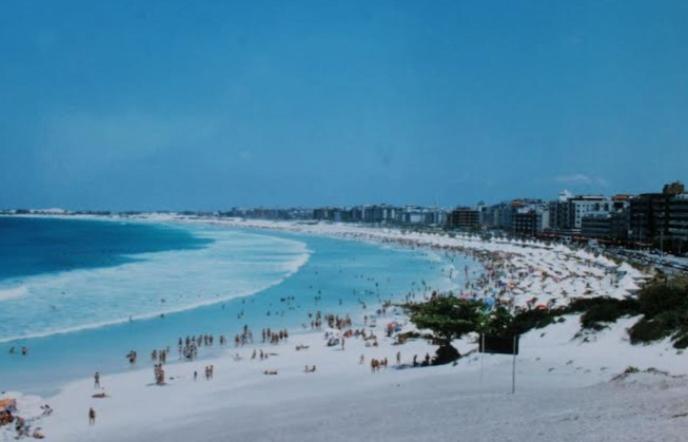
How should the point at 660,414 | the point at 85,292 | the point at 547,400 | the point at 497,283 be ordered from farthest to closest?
the point at 497,283, the point at 85,292, the point at 547,400, the point at 660,414

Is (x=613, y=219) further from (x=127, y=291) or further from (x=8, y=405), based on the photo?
(x=8, y=405)

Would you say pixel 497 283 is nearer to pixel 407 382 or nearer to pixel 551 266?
pixel 551 266

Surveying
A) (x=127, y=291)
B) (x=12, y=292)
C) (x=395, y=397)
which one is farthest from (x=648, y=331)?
(x=12, y=292)

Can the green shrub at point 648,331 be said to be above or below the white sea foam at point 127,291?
above

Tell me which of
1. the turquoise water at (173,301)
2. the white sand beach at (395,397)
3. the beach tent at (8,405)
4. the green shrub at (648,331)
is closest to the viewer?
the white sand beach at (395,397)

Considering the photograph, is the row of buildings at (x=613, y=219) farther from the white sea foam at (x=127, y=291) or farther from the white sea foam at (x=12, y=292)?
the white sea foam at (x=12, y=292)

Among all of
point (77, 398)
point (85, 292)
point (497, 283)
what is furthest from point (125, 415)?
point (497, 283)

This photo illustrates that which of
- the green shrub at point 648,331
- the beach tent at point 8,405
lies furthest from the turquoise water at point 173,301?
the green shrub at point 648,331
